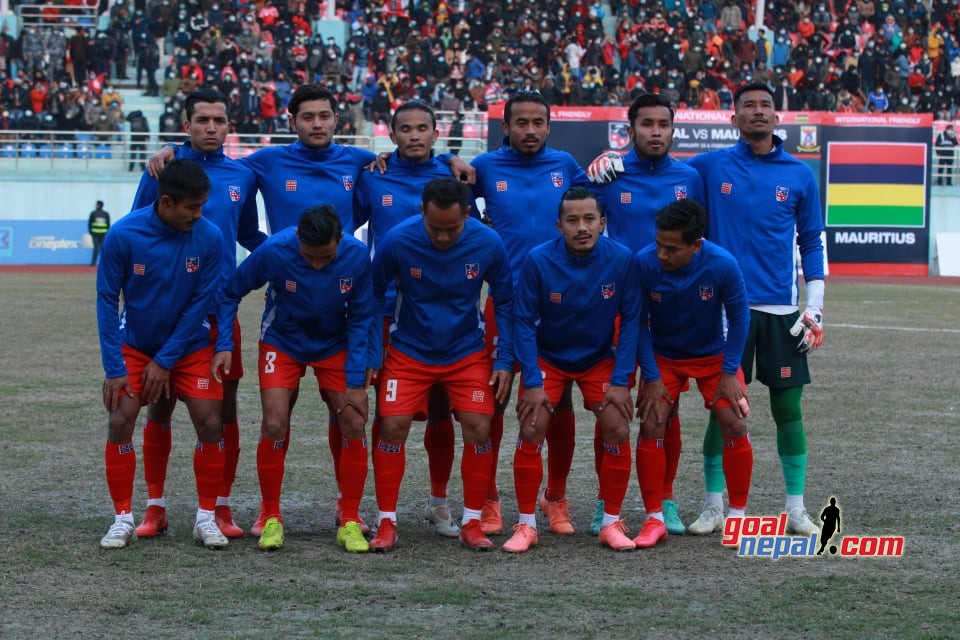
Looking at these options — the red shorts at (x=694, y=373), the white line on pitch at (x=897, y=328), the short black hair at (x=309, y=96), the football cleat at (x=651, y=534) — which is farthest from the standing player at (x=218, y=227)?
the white line on pitch at (x=897, y=328)

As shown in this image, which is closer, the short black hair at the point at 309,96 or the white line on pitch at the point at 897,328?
the short black hair at the point at 309,96

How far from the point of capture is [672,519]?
697cm

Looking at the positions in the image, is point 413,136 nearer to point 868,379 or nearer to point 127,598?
point 127,598

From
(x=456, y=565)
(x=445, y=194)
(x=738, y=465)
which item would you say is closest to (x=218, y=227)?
(x=445, y=194)

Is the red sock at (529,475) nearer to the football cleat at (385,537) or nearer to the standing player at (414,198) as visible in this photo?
the standing player at (414,198)

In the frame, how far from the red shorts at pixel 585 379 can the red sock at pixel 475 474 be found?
437mm

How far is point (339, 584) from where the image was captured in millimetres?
5730

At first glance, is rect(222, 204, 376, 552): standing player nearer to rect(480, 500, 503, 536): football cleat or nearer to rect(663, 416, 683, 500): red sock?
rect(480, 500, 503, 536): football cleat

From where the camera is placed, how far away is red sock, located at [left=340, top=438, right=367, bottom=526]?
6594 millimetres

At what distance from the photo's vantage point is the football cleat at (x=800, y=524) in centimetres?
676

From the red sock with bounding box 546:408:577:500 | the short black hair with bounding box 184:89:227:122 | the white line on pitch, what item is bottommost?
the white line on pitch

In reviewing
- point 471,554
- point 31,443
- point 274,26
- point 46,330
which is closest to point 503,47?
point 274,26

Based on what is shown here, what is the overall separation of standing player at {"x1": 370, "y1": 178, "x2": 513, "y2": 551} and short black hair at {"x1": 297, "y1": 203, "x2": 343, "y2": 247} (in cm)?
38

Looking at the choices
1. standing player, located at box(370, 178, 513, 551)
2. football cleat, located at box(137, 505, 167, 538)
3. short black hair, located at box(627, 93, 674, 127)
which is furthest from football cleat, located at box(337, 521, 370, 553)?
short black hair, located at box(627, 93, 674, 127)
